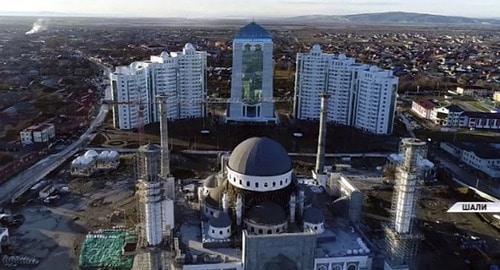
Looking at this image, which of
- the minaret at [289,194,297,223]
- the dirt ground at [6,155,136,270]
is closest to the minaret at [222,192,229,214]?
the minaret at [289,194,297,223]

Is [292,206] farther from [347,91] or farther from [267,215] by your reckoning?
[347,91]

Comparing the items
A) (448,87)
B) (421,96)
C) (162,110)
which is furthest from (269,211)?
(448,87)

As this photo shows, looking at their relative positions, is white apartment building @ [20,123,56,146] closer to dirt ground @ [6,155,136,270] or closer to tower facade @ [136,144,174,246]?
dirt ground @ [6,155,136,270]

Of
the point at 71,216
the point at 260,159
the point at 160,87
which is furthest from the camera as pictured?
the point at 160,87

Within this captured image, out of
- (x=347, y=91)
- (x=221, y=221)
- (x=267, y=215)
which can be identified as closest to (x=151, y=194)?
(x=221, y=221)

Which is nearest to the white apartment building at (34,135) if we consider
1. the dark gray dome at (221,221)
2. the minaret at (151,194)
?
the minaret at (151,194)

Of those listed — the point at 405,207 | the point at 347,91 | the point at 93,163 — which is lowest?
the point at 93,163
